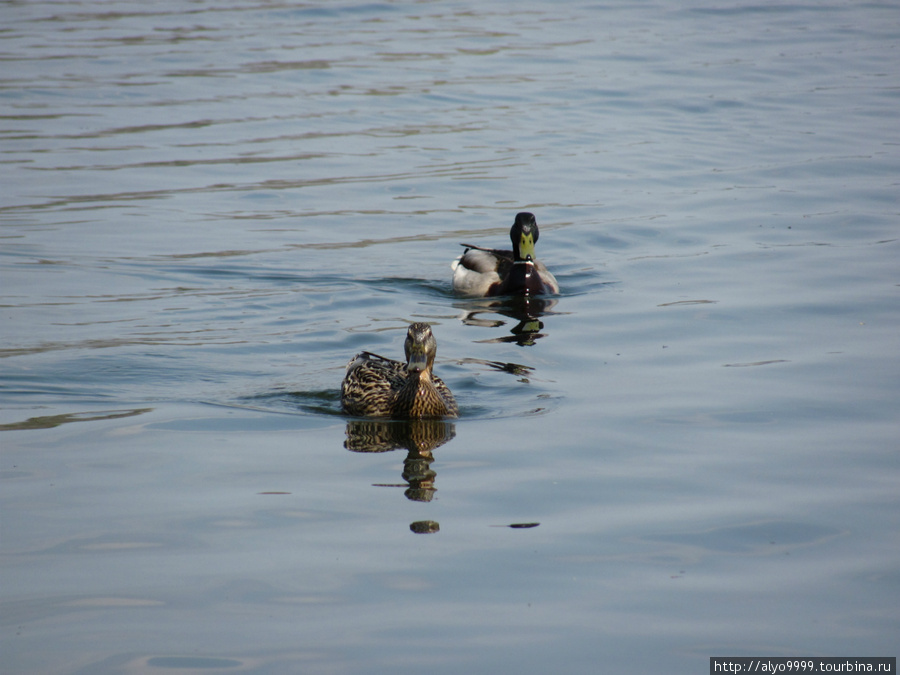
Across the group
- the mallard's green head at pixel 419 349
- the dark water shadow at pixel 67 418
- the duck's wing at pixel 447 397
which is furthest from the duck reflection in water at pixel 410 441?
the dark water shadow at pixel 67 418

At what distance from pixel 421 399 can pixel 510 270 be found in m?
5.60

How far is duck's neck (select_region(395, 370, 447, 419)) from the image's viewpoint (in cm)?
889

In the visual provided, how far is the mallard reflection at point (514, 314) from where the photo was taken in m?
11.8

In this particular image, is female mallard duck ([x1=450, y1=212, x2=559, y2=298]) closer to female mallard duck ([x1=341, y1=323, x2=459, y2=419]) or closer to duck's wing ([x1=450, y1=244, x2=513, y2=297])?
duck's wing ([x1=450, y1=244, x2=513, y2=297])

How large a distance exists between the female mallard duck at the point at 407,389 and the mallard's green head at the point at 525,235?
4.89m

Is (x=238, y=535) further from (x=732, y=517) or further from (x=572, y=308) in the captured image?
(x=572, y=308)

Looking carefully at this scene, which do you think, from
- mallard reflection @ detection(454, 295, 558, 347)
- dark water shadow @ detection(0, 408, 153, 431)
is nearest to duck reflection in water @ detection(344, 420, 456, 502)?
dark water shadow @ detection(0, 408, 153, 431)

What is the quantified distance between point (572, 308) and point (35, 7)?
2818 centimetres

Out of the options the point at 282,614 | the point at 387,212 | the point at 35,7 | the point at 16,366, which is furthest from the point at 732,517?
the point at 35,7

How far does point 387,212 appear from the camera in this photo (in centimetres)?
1717

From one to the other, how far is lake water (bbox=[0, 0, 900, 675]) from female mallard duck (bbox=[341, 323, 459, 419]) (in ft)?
0.63

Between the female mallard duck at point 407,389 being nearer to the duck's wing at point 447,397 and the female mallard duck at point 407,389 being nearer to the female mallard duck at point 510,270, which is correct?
the duck's wing at point 447,397

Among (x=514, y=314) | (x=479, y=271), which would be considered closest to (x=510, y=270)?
(x=479, y=271)

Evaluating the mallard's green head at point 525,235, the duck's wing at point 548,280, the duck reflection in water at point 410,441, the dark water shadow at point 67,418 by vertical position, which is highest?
the mallard's green head at point 525,235
